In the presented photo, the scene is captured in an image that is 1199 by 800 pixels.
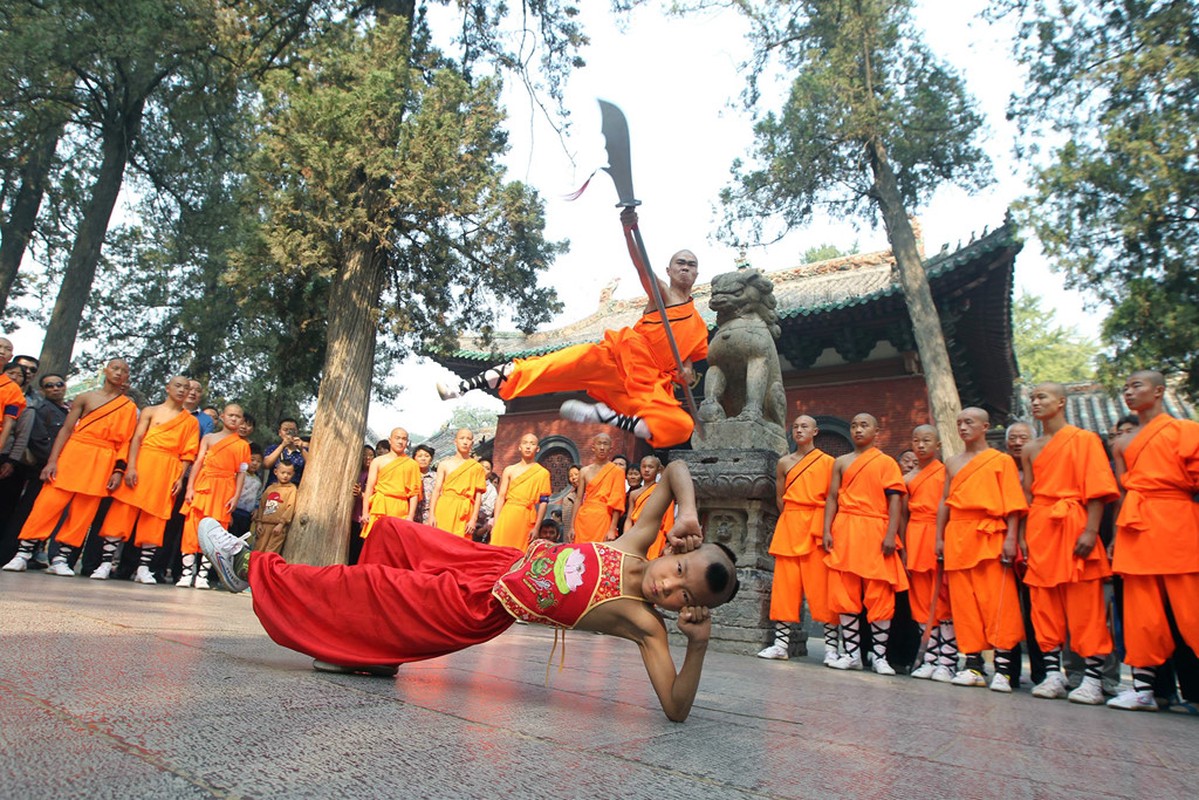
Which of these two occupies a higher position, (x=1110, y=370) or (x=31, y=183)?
(x=31, y=183)

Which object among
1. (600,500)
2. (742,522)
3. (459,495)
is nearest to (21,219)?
(459,495)

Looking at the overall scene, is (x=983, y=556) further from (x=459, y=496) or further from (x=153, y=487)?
(x=153, y=487)

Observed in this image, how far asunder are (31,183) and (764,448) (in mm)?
A: 14889

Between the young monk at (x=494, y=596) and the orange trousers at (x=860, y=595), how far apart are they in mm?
3051

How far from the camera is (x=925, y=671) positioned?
5164 mm

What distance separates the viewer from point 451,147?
8656 mm

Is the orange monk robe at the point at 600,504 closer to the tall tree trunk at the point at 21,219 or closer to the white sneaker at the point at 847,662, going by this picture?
the white sneaker at the point at 847,662

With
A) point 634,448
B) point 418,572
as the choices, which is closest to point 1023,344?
point 634,448

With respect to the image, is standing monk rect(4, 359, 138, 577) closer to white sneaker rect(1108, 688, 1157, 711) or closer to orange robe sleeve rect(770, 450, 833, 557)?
orange robe sleeve rect(770, 450, 833, 557)

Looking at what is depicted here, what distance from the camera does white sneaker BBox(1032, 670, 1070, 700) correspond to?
451 cm

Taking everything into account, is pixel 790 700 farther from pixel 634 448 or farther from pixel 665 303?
pixel 634 448

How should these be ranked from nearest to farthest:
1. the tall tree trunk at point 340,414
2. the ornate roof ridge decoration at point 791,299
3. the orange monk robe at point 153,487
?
the orange monk robe at point 153,487, the tall tree trunk at point 340,414, the ornate roof ridge decoration at point 791,299

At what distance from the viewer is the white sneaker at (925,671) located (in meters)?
5.14

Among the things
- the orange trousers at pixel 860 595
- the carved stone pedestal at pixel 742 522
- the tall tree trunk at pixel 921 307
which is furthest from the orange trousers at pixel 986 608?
the tall tree trunk at pixel 921 307
